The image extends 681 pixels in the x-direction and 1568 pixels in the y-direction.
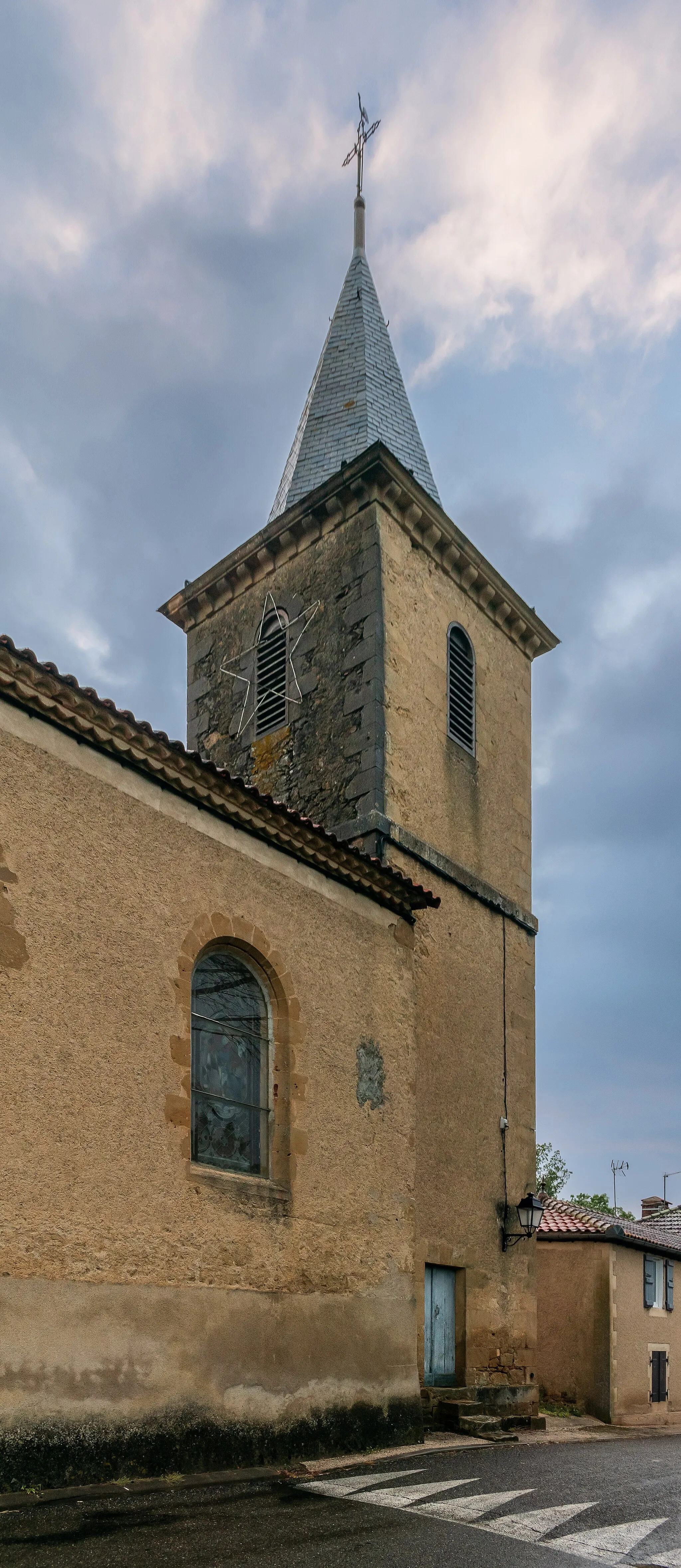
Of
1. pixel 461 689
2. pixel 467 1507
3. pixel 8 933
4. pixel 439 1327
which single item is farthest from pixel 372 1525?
pixel 461 689

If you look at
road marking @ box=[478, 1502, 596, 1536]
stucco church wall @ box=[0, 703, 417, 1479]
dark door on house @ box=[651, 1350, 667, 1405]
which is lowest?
dark door on house @ box=[651, 1350, 667, 1405]

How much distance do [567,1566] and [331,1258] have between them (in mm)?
3786

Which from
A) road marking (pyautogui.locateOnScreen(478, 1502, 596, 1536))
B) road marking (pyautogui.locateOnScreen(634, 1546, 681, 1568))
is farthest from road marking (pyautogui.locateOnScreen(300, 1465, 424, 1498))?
road marking (pyautogui.locateOnScreen(634, 1546, 681, 1568))

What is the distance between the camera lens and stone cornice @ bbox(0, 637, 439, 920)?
727 cm

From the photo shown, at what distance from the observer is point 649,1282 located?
1861 cm

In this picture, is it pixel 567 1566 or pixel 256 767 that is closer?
pixel 567 1566

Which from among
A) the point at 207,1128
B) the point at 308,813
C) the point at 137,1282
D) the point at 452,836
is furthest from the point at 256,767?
the point at 137,1282

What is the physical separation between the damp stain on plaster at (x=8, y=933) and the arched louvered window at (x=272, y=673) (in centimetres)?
797

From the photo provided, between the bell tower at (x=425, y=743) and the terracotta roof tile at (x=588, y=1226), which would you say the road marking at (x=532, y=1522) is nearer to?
the bell tower at (x=425, y=743)

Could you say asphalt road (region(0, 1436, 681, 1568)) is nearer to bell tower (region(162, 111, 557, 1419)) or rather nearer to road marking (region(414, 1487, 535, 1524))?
road marking (region(414, 1487, 535, 1524))

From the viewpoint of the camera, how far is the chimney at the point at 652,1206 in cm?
3297

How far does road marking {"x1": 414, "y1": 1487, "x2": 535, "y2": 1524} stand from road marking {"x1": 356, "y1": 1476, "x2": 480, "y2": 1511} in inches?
5.5

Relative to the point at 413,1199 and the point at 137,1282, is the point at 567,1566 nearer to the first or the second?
the point at 137,1282

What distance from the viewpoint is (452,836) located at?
1387cm
